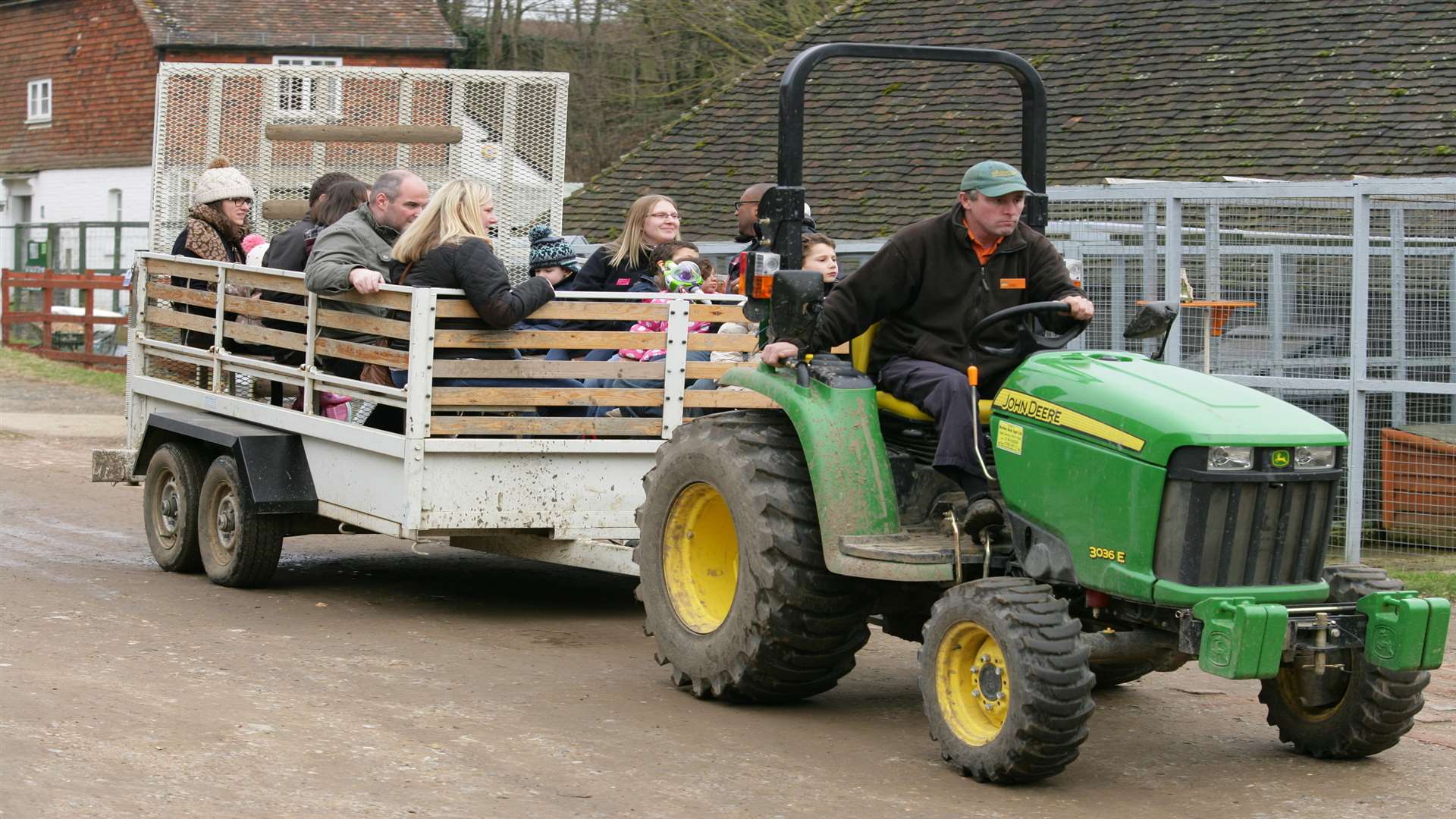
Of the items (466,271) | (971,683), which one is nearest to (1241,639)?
(971,683)

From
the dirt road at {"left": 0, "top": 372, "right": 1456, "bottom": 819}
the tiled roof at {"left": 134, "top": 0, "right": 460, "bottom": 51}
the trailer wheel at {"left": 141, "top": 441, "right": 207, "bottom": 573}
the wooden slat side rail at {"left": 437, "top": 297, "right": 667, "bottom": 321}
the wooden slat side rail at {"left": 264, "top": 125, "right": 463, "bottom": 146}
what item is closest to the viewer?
the dirt road at {"left": 0, "top": 372, "right": 1456, "bottom": 819}

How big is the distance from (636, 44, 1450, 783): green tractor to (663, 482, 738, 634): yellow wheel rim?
1.0 inches

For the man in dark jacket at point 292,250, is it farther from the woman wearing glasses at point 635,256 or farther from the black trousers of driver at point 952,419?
the black trousers of driver at point 952,419

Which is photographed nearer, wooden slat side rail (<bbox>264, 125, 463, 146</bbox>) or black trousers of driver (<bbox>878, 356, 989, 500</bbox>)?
black trousers of driver (<bbox>878, 356, 989, 500</bbox>)

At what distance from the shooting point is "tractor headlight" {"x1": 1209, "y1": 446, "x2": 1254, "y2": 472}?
5.62 m

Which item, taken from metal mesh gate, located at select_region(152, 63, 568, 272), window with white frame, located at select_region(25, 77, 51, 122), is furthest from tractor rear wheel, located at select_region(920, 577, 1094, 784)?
window with white frame, located at select_region(25, 77, 51, 122)

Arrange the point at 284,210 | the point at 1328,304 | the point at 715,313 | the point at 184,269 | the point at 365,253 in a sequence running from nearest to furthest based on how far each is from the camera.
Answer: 1. the point at 715,313
2. the point at 365,253
3. the point at 184,269
4. the point at 284,210
5. the point at 1328,304

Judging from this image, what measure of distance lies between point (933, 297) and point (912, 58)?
815 millimetres

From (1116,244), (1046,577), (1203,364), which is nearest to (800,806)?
(1046,577)

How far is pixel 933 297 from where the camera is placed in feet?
21.8

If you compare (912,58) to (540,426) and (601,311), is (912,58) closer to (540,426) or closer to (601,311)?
(601,311)

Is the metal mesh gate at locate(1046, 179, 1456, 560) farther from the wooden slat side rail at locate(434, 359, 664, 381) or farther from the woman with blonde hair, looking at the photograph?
the woman with blonde hair

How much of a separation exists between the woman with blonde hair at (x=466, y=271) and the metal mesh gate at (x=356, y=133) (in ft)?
9.86

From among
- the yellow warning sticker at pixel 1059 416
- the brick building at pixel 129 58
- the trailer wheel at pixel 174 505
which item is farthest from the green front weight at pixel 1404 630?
the brick building at pixel 129 58
